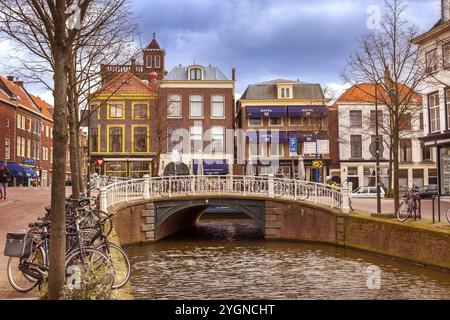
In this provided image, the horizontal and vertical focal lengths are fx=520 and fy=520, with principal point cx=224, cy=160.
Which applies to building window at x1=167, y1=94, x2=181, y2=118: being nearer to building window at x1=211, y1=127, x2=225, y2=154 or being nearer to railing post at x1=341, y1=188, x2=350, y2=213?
building window at x1=211, y1=127, x2=225, y2=154

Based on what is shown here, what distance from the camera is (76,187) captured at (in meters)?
16.2

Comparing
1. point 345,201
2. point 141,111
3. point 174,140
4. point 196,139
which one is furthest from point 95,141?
point 345,201

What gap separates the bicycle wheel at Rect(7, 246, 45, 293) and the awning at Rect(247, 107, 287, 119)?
4100 centimetres

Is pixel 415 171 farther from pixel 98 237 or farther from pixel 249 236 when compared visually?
pixel 98 237

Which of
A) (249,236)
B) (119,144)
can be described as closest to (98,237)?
(249,236)

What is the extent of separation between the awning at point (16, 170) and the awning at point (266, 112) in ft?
77.5

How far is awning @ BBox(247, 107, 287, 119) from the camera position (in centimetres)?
4884

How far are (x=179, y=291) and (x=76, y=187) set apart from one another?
16.9 ft

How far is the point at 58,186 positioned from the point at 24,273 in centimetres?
214

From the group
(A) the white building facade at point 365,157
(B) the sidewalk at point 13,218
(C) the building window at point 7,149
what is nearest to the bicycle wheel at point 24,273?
(B) the sidewalk at point 13,218

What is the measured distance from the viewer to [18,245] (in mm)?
7902

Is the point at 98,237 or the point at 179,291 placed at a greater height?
→ the point at 98,237

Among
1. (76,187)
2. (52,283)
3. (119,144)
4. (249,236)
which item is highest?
(119,144)

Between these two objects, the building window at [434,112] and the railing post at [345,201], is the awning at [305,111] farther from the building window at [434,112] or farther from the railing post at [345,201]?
the railing post at [345,201]
